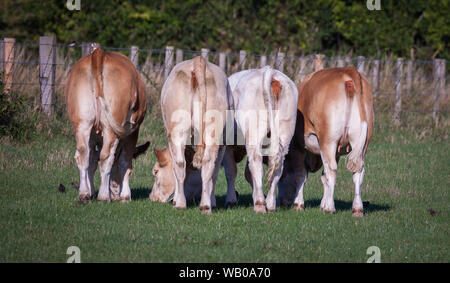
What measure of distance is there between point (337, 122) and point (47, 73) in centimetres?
802

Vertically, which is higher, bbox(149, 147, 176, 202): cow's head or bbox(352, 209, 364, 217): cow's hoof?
bbox(149, 147, 176, 202): cow's head

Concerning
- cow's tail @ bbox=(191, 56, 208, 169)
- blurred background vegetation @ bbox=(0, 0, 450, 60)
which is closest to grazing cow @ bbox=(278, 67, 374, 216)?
cow's tail @ bbox=(191, 56, 208, 169)

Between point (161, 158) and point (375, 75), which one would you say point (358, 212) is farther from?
point (375, 75)

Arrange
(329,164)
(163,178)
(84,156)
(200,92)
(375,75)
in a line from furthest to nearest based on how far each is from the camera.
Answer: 1. (375,75)
2. (163,178)
3. (329,164)
4. (84,156)
5. (200,92)

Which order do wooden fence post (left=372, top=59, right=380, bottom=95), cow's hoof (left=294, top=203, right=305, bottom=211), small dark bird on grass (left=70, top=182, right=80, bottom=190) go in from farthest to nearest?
wooden fence post (left=372, top=59, right=380, bottom=95) < small dark bird on grass (left=70, top=182, right=80, bottom=190) < cow's hoof (left=294, top=203, right=305, bottom=211)

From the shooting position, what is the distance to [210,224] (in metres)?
8.23

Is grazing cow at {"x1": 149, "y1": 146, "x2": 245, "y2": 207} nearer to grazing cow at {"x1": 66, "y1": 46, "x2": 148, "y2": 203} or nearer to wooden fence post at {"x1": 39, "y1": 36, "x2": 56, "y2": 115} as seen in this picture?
grazing cow at {"x1": 66, "y1": 46, "x2": 148, "y2": 203}

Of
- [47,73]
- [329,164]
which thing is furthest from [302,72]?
[329,164]

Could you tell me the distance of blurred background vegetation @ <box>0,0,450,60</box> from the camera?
80.0 ft

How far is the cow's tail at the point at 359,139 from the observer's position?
8.73 meters

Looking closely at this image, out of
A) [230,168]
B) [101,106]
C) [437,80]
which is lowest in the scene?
[230,168]

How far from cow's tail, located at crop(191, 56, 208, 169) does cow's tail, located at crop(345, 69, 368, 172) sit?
1876mm

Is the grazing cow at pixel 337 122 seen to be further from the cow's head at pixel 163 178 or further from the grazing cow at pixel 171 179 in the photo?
the cow's head at pixel 163 178

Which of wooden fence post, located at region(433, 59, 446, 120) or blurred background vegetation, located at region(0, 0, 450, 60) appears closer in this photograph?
wooden fence post, located at region(433, 59, 446, 120)
